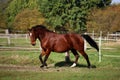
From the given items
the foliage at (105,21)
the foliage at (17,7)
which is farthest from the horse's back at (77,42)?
the foliage at (17,7)

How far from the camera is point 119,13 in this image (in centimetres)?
6253

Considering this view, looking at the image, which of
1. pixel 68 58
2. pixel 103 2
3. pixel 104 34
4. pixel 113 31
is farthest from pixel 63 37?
pixel 103 2

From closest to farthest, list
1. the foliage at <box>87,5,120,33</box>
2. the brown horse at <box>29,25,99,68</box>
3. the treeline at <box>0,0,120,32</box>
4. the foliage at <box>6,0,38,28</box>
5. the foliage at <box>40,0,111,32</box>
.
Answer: the brown horse at <box>29,25,99,68</box> < the foliage at <box>87,5,120,33</box> < the treeline at <box>0,0,120,32</box> < the foliage at <box>40,0,111,32</box> < the foliage at <box>6,0,38,28</box>

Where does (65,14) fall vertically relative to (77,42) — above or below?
below

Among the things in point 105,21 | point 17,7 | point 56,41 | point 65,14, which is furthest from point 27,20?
point 56,41

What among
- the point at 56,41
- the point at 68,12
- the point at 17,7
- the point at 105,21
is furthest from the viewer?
the point at 17,7

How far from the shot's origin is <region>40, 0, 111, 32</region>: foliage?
70438mm

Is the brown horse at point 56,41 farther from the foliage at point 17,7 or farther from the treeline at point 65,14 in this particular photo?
the foliage at point 17,7

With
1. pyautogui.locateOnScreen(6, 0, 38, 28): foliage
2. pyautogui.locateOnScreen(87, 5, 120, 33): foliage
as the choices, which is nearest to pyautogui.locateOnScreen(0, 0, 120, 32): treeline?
pyautogui.locateOnScreen(87, 5, 120, 33): foliage

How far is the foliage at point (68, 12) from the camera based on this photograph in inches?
2773

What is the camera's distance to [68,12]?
7206 centimetres

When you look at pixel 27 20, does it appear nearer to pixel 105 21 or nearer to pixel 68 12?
pixel 68 12

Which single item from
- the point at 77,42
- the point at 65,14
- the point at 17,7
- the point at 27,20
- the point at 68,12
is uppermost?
the point at 77,42

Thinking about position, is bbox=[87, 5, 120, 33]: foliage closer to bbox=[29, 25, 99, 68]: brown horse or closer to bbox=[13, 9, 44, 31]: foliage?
bbox=[13, 9, 44, 31]: foliage
